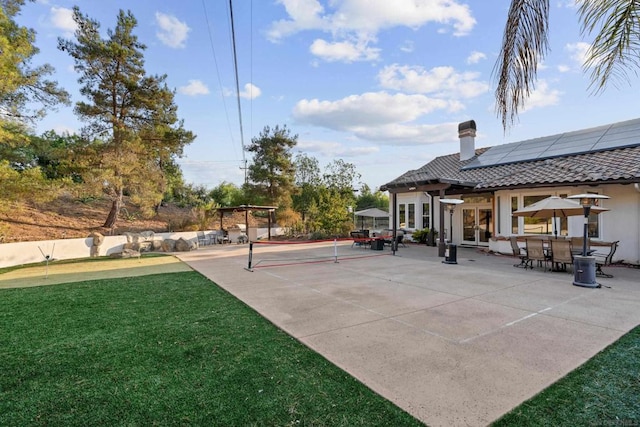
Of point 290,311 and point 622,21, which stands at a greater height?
point 622,21

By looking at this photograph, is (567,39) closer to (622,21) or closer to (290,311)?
(622,21)

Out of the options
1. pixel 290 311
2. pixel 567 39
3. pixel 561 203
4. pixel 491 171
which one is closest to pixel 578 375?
pixel 567 39

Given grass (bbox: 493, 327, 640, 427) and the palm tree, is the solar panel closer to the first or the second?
the palm tree

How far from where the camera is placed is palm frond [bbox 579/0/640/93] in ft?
8.55

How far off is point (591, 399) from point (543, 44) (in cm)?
309

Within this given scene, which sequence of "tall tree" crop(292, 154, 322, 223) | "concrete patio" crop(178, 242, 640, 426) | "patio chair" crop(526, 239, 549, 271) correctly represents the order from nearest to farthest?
"concrete patio" crop(178, 242, 640, 426)
"patio chair" crop(526, 239, 549, 271)
"tall tree" crop(292, 154, 322, 223)

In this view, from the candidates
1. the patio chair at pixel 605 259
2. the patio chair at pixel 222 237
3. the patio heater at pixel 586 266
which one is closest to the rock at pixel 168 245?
the patio chair at pixel 222 237

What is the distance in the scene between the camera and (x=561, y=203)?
887 cm

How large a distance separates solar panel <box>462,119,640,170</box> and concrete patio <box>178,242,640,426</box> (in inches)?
246

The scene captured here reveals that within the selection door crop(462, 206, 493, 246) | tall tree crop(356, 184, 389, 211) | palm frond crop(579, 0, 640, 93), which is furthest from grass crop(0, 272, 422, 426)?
tall tree crop(356, 184, 389, 211)

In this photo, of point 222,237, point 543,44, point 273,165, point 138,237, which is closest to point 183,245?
point 138,237

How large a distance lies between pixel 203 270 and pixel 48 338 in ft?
18.9

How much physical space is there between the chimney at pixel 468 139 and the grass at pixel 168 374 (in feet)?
55.9

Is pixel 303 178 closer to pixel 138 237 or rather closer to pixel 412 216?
pixel 412 216
